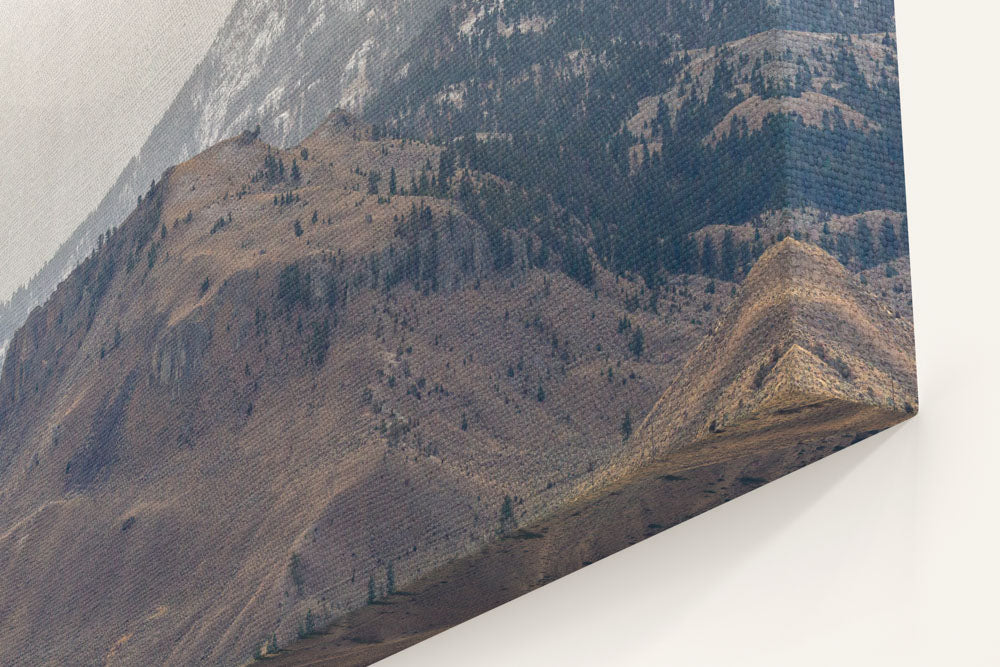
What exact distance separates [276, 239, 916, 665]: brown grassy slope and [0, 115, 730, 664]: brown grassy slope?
0.34ft

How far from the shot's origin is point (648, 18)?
4453mm

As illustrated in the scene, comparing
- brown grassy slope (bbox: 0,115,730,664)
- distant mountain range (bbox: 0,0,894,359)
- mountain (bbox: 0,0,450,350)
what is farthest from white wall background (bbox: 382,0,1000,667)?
mountain (bbox: 0,0,450,350)

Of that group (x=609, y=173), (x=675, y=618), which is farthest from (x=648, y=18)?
→ (x=675, y=618)

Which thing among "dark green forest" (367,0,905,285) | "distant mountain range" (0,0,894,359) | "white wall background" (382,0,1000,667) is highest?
"distant mountain range" (0,0,894,359)

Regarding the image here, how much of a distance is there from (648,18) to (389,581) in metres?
2.30

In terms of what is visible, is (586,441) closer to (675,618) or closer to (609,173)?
(675,618)

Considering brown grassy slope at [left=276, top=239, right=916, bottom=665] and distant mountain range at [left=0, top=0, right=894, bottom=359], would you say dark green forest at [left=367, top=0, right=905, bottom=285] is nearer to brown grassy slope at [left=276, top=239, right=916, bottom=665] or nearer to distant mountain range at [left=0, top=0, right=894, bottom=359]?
distant mountain range at [left=0, top=0, right=894, bottom=359]

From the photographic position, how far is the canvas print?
13.1 feet

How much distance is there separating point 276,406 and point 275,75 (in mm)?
1484

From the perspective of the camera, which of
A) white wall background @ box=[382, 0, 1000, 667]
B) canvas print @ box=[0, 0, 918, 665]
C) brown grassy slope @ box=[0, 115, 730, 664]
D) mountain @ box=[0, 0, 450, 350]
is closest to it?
white wall background @ box=[382, 0, 1000, 667]

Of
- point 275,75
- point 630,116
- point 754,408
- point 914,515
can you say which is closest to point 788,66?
point 630,116

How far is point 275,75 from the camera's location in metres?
5.45

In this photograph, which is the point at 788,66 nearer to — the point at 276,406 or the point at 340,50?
the point at 340,50

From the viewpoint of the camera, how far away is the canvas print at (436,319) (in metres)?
3.98
